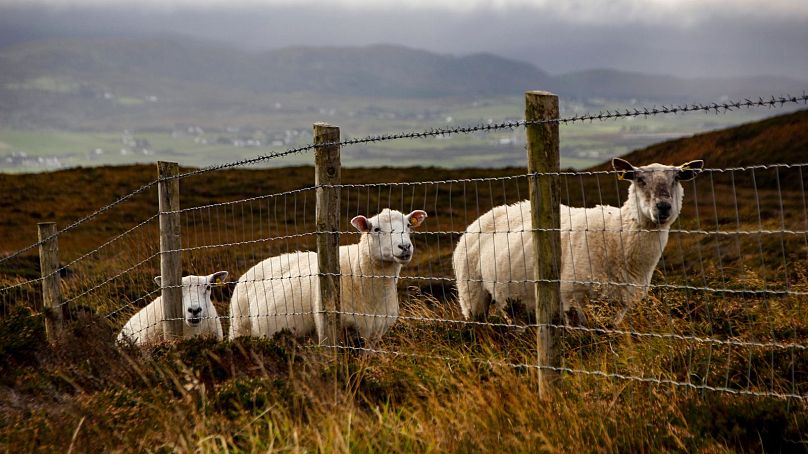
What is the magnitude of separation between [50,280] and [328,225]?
495 cm

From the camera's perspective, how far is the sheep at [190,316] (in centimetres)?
1007

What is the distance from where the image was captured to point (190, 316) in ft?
32.6

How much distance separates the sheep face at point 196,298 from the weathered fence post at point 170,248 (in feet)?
0.48

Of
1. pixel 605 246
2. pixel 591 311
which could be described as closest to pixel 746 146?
pixel 605 246

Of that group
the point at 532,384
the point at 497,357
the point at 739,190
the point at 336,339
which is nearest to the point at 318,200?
the point at 336,339

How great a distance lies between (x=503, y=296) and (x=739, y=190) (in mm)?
28588

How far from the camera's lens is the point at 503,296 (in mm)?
10133

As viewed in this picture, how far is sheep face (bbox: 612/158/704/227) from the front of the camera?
8.59 meters

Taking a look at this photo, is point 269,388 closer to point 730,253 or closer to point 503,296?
point 503,296

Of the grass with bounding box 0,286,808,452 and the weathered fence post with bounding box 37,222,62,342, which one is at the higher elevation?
the weathered fence post with bounding box 37,222,62,342

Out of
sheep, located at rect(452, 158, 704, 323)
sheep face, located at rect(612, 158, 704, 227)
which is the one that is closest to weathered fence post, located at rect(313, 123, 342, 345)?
sheep, located at rect(452, 158, 704, 323)

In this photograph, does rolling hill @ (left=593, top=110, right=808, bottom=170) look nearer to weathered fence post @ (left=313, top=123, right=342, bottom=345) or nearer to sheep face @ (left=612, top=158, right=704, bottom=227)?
sheep face @ (left=612, top=158, right=704, bottom=227)

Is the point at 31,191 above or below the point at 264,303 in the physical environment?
above

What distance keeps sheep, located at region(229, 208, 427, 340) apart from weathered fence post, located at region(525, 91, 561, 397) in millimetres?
2410
